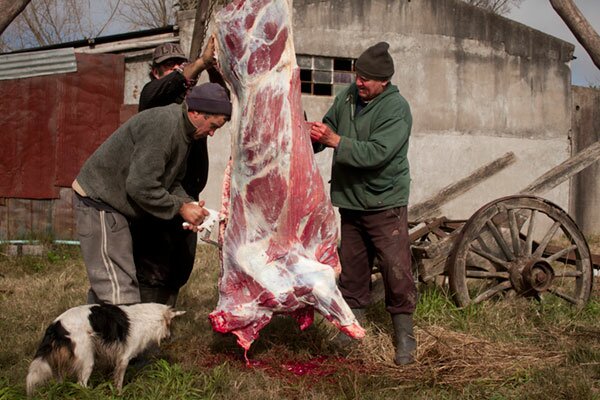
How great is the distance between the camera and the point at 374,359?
4789 mm

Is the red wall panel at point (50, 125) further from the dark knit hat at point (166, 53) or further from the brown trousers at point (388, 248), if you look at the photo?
the brown trousers at point (388, 248)

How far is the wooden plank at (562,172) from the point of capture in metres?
6.38

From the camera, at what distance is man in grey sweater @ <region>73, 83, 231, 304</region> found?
427 cm

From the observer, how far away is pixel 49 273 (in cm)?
852

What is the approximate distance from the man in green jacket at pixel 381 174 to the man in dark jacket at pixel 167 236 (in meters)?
0.95

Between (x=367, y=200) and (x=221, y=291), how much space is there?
1215 millimetres

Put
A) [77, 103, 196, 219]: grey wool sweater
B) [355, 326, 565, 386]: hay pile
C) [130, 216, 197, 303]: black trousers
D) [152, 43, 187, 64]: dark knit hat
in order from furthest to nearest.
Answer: [152, 43, 187, 64]: dark knit hat → [130, 216, 197, 303]: black trousers → [355, 326, 565, 386]: hay pile → [77, 103, 196, 219]: grey wool sweater

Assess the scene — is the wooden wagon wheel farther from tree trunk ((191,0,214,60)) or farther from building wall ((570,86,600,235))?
building wall ((570,86,600,235))

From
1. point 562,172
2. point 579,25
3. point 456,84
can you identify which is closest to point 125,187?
point 562,172

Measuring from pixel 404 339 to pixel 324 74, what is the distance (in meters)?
7.72

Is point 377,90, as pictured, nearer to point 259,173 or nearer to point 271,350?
point 259,173

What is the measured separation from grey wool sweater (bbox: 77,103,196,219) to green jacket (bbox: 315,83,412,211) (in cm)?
109

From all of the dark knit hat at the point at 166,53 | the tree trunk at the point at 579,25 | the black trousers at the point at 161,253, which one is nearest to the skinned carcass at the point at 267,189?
the black trousers at the point at 161,253

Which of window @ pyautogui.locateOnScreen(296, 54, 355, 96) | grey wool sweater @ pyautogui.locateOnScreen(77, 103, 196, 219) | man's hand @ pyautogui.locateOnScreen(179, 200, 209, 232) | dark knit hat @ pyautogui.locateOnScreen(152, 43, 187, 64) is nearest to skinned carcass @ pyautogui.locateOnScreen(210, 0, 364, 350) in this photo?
man's hand @ pyautogui.locateOnScreen(179, 200, 209, 232)
